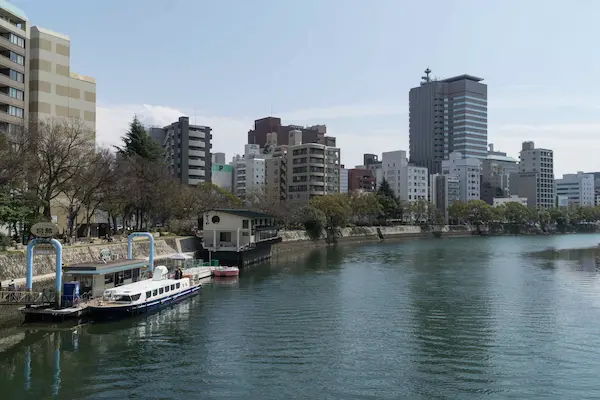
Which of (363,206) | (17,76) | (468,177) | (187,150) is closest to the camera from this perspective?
(17,76)

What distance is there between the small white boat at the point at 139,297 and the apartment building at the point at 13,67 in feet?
107

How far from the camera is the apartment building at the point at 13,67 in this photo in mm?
59750

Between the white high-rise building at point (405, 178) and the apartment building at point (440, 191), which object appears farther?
the apartment building at point (440, 191)

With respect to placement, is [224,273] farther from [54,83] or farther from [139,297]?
[54,83]

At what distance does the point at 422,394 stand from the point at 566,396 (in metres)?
5.40

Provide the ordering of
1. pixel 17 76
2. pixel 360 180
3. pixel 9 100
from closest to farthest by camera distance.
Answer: pixel 9 100, pixel 17 76, pixel 360 180

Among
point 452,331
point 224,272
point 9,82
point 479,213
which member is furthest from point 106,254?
point 479,213

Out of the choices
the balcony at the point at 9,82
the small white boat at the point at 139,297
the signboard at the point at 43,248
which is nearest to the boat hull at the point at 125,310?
the small white boat at the point at 139,297

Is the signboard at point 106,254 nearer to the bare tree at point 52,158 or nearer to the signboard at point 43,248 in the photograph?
the bare tree at point 52,158

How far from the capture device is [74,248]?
44719mm

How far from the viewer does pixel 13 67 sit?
6122 centimetres

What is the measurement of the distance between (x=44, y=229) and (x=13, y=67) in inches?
1516

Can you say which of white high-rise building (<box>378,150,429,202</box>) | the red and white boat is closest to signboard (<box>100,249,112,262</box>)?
the red and white boat

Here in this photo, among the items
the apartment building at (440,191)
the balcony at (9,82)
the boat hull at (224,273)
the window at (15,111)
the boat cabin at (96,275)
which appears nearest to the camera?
the boat cabin at (96,275)
